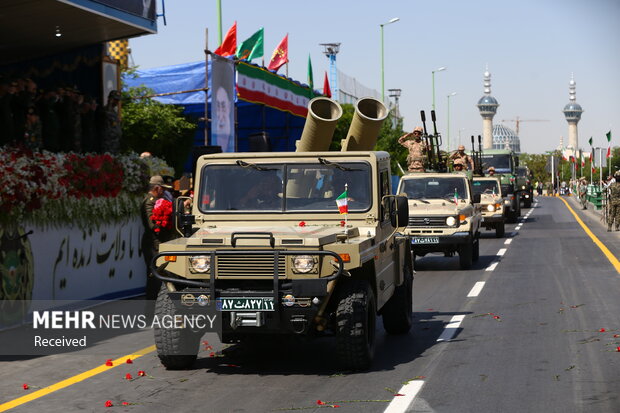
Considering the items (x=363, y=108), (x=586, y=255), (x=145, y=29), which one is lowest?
(x=586, y=255)

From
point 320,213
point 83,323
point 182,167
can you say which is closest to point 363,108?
point 320,213

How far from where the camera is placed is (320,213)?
31.8 feet

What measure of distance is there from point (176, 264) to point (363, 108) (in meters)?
4.11

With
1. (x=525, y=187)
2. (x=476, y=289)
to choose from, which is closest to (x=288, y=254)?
(x=476, y=289)

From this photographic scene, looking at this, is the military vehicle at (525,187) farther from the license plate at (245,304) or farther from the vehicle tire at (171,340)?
the license plate at (245,304)

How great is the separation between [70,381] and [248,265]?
1.86 metres

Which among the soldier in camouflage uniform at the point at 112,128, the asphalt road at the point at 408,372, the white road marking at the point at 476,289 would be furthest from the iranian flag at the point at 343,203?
the soldier in camouflage uniform at the point at 112,128

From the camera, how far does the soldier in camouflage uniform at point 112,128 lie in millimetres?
17125

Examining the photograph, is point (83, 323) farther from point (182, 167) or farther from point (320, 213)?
point (182, 167)

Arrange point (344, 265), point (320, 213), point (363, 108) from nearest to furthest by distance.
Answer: point (344, 265)
point (320, 213)
point (363, 108)

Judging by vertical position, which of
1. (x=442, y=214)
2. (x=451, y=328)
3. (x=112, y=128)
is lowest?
(x=451, y=328)

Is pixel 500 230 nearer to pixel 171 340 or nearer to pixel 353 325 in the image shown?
pixel 353 325

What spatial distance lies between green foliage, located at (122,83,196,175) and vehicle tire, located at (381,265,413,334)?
22.7m

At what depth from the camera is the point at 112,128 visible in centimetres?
1730
